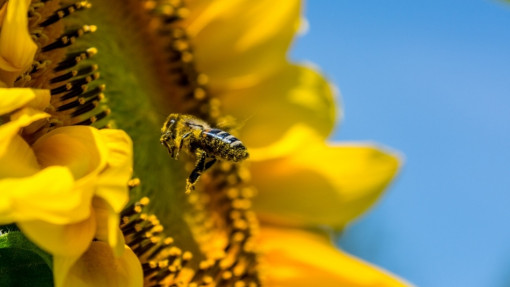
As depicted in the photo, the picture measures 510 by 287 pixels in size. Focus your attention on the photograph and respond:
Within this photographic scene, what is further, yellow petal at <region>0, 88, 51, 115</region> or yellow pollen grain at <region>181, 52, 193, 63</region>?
yellow pollen grain at <region>181, 52, 193, 63</region>

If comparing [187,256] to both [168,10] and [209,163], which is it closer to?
[209,163]

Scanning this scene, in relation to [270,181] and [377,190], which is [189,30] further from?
[377,190]

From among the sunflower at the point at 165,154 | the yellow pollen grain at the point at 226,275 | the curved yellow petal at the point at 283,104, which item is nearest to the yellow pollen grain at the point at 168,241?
the sunflower at the point at 165,154

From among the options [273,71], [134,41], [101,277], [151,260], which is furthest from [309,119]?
[101,277]

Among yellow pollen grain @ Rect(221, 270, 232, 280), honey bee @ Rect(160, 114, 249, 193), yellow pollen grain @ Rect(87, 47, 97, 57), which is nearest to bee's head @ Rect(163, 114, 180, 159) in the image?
honey bee @ Rect(160, 114, 249, 193)

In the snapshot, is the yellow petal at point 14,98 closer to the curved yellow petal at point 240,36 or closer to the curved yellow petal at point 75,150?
the curved yellow petal at point 75,150

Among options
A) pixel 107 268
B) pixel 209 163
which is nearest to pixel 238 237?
pixel 209 163

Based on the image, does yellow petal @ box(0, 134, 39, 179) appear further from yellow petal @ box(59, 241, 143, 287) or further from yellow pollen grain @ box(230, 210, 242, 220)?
yellow pollen grain @ box(230, 210, 242, 220)
